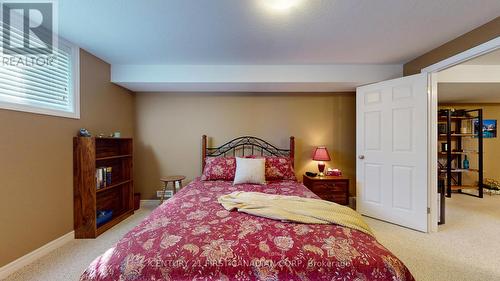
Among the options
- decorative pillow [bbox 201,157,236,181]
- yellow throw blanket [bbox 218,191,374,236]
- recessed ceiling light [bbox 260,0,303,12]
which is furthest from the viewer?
decorative pillow [bbox 201,157,236,181]

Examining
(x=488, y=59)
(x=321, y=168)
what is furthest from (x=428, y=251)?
(x=488, y=59)

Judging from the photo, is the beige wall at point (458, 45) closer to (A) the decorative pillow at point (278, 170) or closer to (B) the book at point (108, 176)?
(A) the decorative pillow at point (278, 170)

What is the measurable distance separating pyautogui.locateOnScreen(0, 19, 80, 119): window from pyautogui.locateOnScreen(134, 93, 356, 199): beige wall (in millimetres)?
1198

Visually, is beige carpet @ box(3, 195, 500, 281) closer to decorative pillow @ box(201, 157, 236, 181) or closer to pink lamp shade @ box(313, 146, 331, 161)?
pink lamp shade @ box(313, 146, 331, 161)

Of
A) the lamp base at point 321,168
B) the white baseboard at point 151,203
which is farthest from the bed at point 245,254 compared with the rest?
the white baseboard at point 151,203

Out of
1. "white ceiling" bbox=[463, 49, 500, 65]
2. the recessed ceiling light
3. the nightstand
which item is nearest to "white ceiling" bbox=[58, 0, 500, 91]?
the recessed ceiling light

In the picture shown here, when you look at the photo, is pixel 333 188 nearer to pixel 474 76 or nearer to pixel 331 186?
pixel 331 186

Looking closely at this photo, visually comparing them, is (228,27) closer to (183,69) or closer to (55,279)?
(183,69)

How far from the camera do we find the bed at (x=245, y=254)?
1.06 m

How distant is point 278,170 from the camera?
3039 mm

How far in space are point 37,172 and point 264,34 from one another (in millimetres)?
2702

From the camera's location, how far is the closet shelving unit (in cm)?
425

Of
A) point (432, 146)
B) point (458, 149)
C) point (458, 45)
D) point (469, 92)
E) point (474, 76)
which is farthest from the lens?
point (458, 149)

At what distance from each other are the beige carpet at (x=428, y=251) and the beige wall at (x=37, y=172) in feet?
0.85
